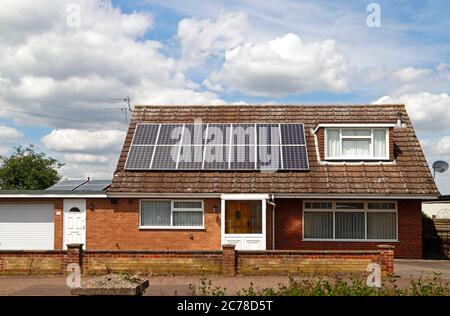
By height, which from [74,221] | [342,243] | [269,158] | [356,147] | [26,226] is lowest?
[342,243]

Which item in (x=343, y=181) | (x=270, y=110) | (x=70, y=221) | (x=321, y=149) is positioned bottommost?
(x=70, y=221)

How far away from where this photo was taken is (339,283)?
10156 mm

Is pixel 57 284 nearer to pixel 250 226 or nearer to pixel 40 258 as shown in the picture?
pixel 40 258

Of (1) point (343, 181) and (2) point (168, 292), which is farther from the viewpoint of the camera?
(1) point (343, 181)

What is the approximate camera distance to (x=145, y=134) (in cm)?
2288

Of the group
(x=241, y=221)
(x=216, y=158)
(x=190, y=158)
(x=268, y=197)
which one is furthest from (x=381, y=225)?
(x=190, y=158)

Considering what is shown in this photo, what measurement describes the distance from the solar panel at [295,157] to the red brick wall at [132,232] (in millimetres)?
3091

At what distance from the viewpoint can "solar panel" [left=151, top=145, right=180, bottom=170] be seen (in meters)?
21.1

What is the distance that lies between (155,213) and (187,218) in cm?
123

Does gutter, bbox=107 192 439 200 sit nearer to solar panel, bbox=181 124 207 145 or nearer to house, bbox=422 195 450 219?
solar panel, bbox=181 124 207 145

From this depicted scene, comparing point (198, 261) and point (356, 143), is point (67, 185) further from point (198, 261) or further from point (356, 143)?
point (356, 143)

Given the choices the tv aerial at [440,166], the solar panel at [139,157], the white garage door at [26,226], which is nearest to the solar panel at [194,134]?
the solar panel at [139,157]
